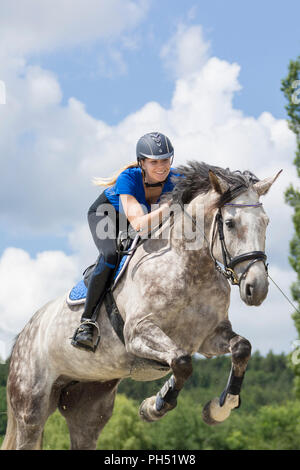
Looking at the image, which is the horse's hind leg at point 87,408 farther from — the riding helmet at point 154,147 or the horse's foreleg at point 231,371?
the riding helmet at point 154,147

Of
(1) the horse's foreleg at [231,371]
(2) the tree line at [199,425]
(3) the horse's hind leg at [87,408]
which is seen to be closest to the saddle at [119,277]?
(1) the horse's foreleg at [231,371]

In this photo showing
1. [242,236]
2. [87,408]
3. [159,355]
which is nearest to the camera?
[242,236]

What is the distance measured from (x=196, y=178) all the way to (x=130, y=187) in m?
0.66

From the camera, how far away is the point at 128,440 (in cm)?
3806

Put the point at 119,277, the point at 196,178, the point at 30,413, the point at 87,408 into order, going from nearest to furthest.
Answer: the point at 196,178, the point at 119,277, the point at 30,413, the point at 87,408

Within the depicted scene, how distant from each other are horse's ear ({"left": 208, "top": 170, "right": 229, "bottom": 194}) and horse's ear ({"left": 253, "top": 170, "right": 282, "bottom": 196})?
1.06 feet

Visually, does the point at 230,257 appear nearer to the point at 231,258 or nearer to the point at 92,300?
the point at 231,258

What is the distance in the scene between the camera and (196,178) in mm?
6148

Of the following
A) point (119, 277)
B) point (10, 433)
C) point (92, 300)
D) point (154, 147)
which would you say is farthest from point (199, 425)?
point (154, 147)

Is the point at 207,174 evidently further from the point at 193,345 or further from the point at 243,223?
the point at 193,345

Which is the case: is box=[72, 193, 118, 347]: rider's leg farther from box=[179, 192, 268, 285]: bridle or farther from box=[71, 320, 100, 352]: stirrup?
box=[179, 192, 268, 285]: bridle

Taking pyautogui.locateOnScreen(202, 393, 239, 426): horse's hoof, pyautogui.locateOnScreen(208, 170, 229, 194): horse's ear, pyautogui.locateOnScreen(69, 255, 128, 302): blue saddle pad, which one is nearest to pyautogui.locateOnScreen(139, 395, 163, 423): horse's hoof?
pyautogui.locateOnScreen(202, 393, 239, 426): horse's hoof

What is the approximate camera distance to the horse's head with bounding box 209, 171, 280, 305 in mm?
5215
